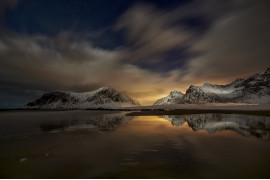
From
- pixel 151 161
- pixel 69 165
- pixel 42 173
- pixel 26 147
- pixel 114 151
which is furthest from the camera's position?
pixel 26 147

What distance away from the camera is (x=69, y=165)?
5.51m

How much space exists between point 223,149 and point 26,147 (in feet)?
35.7

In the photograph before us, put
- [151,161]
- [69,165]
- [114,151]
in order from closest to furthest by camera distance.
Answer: [69,165]
[151,161]
[114,151]

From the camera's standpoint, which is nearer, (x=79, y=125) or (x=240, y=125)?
(x=240, y=125)

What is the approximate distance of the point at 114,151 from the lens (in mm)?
7277

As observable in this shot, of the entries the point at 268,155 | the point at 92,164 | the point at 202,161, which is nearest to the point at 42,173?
the point at 92,164

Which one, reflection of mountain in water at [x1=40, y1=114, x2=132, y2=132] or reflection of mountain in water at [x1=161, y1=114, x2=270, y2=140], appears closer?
reflection of mountain in water at [x1=161, y1=114, x2=270, y2=140]

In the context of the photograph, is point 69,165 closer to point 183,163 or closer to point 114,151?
point 114,151

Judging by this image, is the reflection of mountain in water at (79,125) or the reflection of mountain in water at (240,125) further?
the reflection of mountain in water at (79,125)

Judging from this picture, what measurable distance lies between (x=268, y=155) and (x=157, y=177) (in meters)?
5.77

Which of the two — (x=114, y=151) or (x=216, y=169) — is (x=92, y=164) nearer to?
(x=114, y=151)

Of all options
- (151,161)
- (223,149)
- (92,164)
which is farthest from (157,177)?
(223,149)

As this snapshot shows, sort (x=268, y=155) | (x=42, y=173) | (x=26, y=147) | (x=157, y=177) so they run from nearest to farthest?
(x=157, y=177), (x=42, y=173), (x=268, y=155), (x=26, y=147)

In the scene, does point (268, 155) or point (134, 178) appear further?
point (268, 155)
